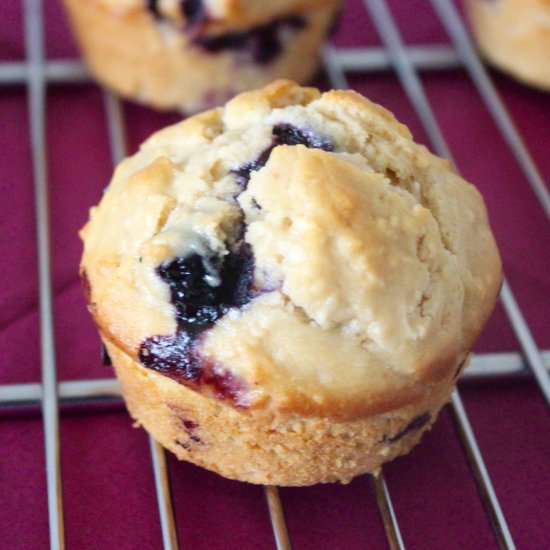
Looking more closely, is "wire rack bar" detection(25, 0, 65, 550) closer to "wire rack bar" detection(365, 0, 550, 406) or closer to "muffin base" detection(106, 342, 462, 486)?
"muffin base" detection(106, 342, 462, 486)

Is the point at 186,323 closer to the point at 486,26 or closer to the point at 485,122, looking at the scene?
the point at 485,122

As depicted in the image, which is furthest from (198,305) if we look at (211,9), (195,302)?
(211,9)

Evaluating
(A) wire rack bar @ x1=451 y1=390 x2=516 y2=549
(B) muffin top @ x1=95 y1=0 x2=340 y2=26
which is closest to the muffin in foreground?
(A) wire rack bar @ x1=451 y1=390 x2=516 y2=549

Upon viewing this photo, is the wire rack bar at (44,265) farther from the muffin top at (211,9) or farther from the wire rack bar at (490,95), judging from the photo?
the wire rack bar at (490,95)

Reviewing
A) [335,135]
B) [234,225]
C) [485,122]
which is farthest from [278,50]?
[234,225]

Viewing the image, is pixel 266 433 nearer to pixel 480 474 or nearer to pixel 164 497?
pixel 164 497

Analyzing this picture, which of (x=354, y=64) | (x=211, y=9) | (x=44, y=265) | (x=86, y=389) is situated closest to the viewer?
(x=86, y=389)
